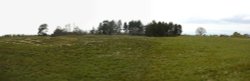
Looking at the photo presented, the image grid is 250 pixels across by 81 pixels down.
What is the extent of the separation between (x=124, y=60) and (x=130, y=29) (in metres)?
91.0

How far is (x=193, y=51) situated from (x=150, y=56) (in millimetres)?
5249

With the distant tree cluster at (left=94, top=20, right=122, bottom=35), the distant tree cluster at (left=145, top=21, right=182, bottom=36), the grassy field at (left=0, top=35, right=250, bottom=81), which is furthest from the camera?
the distant tree cluster at (left=94, top=20, right=122, bottom=35)

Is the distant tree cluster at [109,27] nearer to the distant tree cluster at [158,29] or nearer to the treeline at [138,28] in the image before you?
the treeline at [138,28]

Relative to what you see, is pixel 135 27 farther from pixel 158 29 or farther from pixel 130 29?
pixel 158 29

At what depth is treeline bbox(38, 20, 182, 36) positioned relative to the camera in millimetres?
90688

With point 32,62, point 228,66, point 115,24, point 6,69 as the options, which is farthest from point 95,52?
point 115,24

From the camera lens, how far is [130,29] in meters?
134

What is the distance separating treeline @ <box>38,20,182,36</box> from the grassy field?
3280cm

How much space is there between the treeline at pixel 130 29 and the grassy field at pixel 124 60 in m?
32.8

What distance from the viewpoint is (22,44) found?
5319cm

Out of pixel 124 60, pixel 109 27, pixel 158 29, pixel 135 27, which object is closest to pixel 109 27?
pixel 109 27

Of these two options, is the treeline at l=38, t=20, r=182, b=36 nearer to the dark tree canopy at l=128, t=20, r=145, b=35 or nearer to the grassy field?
the dark tree canopy at l=128, t=20, r=145, b=35

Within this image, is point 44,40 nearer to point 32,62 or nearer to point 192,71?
point 32,62

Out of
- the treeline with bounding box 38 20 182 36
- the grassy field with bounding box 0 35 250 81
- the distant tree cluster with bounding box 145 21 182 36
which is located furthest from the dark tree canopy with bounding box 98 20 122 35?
the grassy field with bounding box 0 35 250 81
